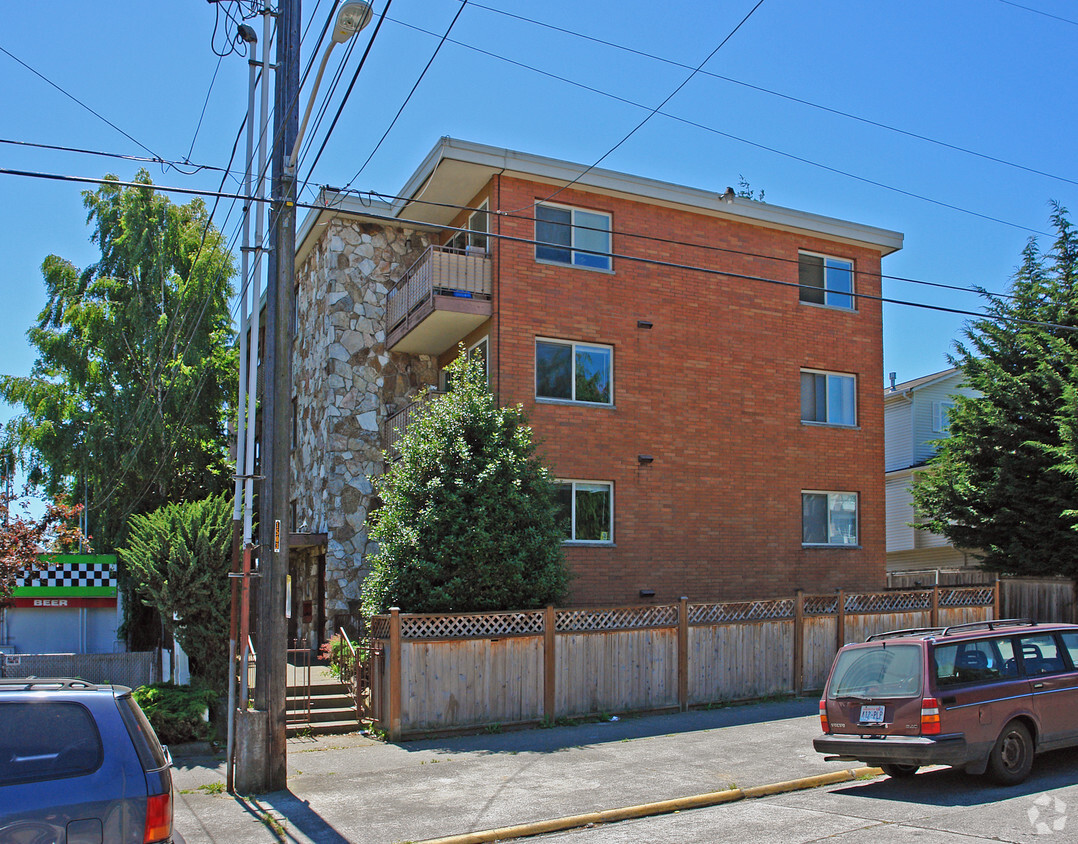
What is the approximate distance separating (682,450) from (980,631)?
9.96 meters

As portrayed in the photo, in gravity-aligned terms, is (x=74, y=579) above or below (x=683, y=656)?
above

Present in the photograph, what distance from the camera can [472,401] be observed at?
51.3 ft

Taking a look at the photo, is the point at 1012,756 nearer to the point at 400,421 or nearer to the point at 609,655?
the point at 609,655

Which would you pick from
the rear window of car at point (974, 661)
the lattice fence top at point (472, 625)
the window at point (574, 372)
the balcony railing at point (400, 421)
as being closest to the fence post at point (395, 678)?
the lattice fence top at point (472, 625)

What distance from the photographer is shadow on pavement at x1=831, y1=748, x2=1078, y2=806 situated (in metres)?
9.40

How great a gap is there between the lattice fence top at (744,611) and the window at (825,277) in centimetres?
817

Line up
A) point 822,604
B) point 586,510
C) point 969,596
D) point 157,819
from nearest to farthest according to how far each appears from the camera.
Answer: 1. point 157,819
2. point 822,604
3. point 969,596
4. point 586,510

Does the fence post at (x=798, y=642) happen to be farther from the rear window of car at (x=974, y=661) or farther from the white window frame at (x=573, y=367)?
the rear window of car at (x=974, y=661)

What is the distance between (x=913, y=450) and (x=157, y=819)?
29877mm

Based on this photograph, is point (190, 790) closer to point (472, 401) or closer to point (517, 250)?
point (472, 401)

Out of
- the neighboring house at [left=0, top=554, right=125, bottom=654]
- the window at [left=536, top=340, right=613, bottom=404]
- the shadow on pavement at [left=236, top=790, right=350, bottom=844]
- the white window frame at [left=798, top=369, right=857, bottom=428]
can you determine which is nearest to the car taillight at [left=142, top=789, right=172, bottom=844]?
the shadow on pavement at [left=236, top=790, right=350, bottom=844]

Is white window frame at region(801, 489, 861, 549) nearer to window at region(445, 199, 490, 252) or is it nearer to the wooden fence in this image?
the wooden fence

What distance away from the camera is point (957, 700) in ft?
A: 31.7

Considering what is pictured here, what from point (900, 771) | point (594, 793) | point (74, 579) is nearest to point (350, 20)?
point (594, 793)
